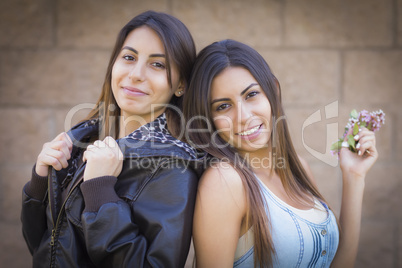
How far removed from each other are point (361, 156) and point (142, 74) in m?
1.19

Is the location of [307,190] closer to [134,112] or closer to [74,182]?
[134,112]

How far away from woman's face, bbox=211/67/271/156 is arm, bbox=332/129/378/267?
1.79 ft

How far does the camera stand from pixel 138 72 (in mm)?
1644

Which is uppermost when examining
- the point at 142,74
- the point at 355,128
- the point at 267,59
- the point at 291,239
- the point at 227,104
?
the point at 267,59

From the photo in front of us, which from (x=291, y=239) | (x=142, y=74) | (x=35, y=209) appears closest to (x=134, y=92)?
(x=142, y=74)

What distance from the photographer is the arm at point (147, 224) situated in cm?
137

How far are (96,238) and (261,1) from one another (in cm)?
217

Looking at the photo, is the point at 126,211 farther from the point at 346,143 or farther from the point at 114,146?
the point at 346,143

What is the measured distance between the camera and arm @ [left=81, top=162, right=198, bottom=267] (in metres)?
1.37

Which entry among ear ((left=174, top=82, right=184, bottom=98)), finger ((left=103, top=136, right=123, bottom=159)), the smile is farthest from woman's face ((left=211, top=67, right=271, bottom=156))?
finger ((left=103, top=136, right=123, bottom=159))

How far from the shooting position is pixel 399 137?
2891 mm

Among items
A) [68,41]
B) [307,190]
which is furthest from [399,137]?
[68,41]

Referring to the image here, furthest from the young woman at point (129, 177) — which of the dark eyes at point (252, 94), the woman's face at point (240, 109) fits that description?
the dark eyes at point (252, 94)

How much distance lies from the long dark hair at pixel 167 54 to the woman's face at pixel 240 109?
0.58 ft
